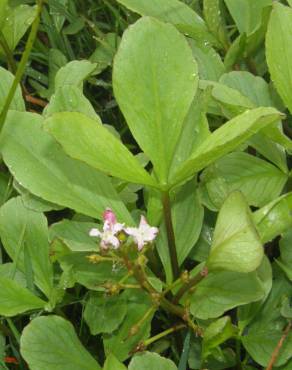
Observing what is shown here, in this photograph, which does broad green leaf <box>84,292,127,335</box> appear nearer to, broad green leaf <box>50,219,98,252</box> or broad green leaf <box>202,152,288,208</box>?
broad green leaf <box>50,219,98,252</box>

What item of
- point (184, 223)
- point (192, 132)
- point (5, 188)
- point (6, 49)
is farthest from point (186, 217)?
point (6, 49)

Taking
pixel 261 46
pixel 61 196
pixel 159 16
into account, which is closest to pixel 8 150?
pixel 61 196

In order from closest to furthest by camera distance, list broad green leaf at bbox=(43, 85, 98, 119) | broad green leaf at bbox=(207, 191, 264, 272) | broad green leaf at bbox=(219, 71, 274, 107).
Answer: broad green leaf at bbox=(207, 191, 264, 272) → broad green leaf at bbox=(43, 85, 98, 119) → broad green leaf at bbox=(219, 71, 274, 107)

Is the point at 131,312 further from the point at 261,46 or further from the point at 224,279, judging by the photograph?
the point at 261,46

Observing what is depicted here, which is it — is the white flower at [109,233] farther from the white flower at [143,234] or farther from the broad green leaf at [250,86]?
the broad green leaf at [250,86]

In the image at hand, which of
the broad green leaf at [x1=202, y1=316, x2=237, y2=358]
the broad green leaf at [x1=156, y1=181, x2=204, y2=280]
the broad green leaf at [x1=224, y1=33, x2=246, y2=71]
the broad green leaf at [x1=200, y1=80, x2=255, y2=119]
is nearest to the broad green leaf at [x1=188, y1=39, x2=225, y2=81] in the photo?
Answer: the broad green leaf at [x1=224, y1=33, x2=246, y2=71]

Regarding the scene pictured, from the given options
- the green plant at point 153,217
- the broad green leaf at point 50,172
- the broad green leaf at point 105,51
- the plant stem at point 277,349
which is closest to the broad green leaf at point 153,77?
the green plant at point 153,217

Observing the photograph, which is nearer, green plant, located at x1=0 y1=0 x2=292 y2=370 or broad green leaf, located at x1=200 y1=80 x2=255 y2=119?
green plant, located at x1=0 y1=0 x2=292 y2=370
